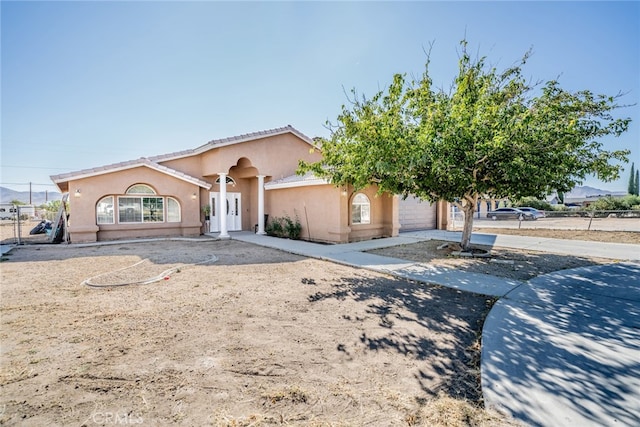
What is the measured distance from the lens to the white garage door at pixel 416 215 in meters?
18.2

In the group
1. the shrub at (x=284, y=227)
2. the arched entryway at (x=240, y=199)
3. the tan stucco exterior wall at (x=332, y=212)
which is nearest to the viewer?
the tan stucco exterior wall at (x=332, y=212)

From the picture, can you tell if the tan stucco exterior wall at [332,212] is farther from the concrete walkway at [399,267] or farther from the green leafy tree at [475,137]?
the green leafy tree at [475,137]

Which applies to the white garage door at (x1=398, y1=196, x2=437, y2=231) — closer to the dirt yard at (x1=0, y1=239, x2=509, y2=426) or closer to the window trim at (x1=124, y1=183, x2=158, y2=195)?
the dirt yard at (x1=0, y1=239, x2=509, y2=426)

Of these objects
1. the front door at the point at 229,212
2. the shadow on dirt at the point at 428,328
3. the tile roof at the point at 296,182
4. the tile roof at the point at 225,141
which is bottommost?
the shadow on dirt at the point at 428,328

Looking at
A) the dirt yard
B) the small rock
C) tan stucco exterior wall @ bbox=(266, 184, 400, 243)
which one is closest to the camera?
the dirt yard

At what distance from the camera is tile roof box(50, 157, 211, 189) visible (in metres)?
13.5

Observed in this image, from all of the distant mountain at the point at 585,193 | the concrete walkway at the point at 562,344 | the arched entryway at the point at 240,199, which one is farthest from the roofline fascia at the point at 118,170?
the distant mountain at the point at 585,193

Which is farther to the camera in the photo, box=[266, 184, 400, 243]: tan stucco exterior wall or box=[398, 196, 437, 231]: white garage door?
box=[398, 196, 437, 231]: white garage door

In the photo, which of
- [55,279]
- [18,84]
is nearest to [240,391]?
[55,279]

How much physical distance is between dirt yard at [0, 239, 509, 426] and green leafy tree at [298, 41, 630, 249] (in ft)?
12.9

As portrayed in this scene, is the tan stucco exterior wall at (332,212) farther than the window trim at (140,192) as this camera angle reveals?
No

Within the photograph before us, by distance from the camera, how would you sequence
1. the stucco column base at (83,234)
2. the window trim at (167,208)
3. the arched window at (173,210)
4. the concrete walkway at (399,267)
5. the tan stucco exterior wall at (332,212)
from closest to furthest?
1. the concrete walkway at (399,267)
2. the tan stucco exterior wall at (332,212)
3. the stucco column base at (83,234)
4. the window trim at (167,208)
5. the arched window at (173,210)

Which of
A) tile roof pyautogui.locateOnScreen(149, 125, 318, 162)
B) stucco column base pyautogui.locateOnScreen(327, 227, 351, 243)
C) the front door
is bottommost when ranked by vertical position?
stucco column base pyautogui.locateOnScreen(327, 227, 351, 243)

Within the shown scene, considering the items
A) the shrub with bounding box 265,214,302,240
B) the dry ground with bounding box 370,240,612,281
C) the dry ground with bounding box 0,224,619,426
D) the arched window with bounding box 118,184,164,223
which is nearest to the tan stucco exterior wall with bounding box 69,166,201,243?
the arched window with bounding box 118,184,164,223
